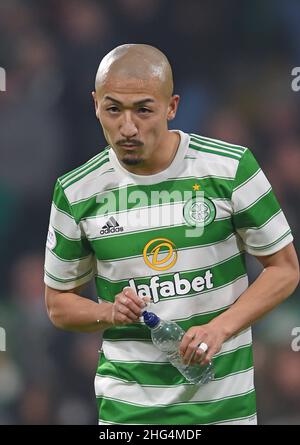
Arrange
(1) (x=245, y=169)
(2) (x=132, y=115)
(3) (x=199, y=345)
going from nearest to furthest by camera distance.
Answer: (3) (x=199, y=345), (2) (x=132, y=115), (1) (x=245, y=169)

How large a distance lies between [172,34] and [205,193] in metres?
1.44

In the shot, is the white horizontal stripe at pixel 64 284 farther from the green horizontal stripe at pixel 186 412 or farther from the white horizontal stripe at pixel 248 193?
the white horizontal stripe at pixel 248 193

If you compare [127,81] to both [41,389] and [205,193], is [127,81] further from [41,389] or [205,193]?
[41,389]

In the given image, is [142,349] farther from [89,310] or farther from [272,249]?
[272,249]

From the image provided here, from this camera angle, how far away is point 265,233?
2.98 meters

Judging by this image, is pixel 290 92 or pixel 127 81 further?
pixel 290 92

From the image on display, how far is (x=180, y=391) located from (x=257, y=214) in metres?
0.56

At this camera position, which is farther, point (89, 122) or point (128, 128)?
point (89, 122)

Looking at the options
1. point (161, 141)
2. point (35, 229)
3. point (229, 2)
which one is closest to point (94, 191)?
point (161, 141)

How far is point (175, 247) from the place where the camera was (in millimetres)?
2990

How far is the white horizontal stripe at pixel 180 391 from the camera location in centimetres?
298

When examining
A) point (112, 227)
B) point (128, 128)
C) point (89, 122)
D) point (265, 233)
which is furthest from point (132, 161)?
point (89, 122)

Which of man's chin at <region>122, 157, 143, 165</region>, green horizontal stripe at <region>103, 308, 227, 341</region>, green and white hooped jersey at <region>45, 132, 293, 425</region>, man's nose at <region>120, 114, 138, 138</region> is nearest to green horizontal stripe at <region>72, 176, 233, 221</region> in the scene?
green and white hooped jersey at <region>45, 132, 293, 425</region>

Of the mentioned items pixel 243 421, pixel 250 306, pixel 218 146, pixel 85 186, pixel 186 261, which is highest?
pixel 218 146
